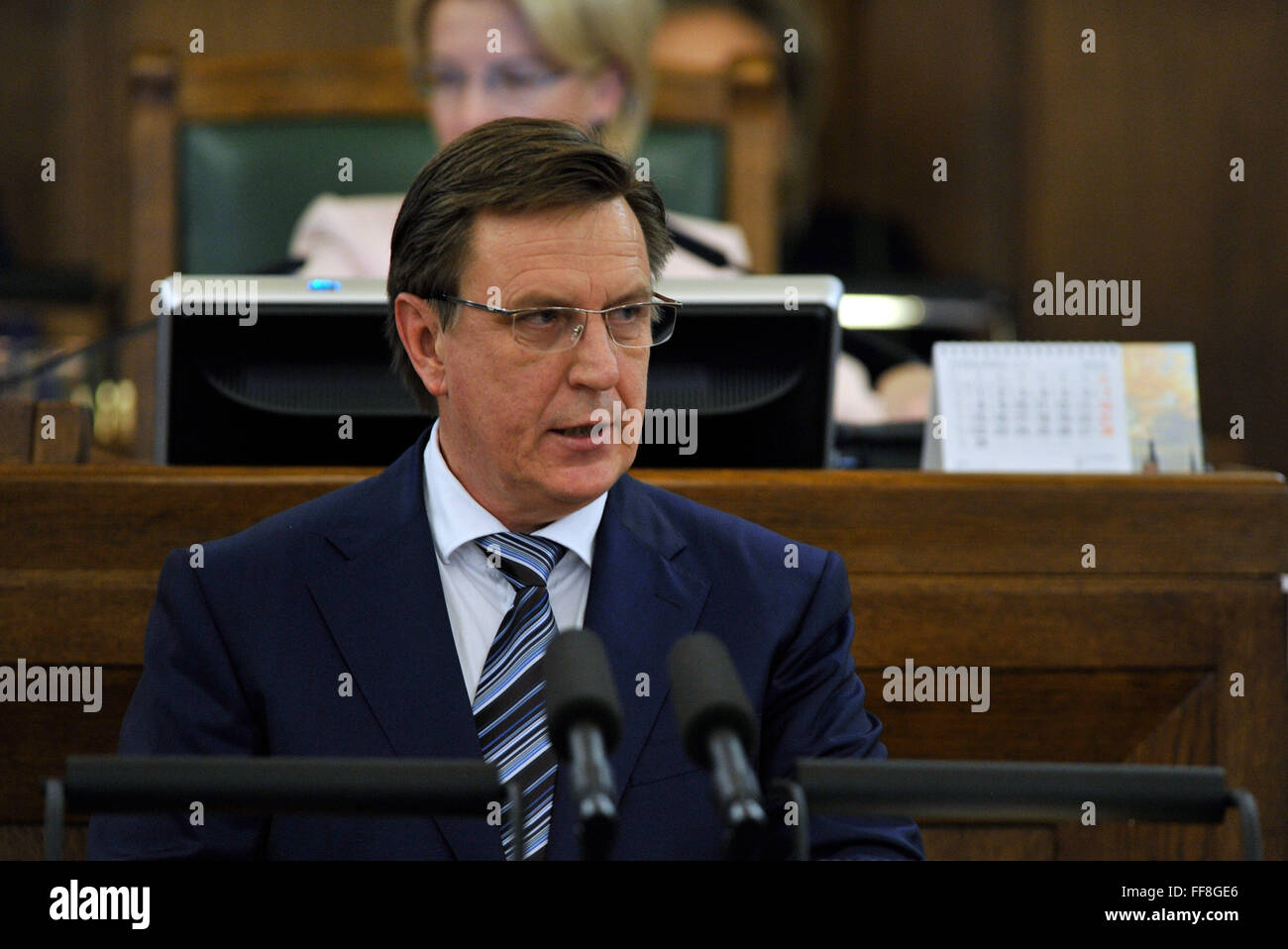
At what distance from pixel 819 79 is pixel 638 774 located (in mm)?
2632

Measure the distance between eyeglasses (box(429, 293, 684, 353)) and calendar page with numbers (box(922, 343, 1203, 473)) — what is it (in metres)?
0.39

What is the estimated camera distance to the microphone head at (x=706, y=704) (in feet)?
1.85

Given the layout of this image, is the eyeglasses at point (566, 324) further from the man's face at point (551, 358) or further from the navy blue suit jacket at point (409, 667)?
the navy blue suit jacket at point (409, 667)

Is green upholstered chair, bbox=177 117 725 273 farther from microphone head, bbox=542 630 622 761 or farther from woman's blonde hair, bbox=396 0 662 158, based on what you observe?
microphone head, bbox=542 630 622 761

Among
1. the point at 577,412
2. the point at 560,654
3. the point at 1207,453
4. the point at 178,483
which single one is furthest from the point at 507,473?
the point at 1207,453

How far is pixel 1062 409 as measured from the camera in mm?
1368

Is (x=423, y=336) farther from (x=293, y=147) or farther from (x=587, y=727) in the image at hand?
(x=293, y=147)

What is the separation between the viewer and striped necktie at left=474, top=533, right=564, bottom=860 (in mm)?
1008

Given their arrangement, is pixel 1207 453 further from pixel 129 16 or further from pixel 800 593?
pixel 129 16

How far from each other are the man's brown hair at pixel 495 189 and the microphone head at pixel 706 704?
0.51 meters

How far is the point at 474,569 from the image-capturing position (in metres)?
1.08

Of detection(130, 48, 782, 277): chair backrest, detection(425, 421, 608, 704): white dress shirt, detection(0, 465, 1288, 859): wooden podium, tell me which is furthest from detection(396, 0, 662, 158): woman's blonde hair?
detection(425, 421, 608, 704): white dress shirt
